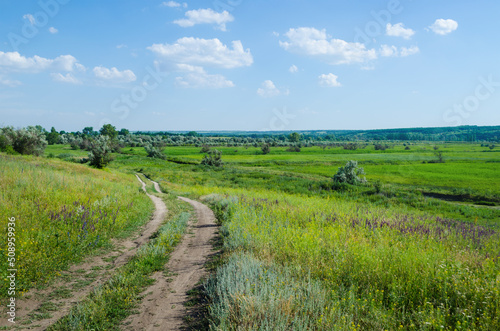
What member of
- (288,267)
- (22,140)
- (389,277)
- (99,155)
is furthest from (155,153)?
(389,277)

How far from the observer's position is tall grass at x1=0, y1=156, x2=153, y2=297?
738cm

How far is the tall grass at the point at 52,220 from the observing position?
738cm

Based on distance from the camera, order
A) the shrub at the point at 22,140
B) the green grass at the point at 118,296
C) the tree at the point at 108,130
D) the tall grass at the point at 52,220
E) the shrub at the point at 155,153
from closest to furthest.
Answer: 1. the green grass at the point at 118,296
2. the tall grass at the point at 52,220
3. the shrub at the point at 22,140
4. the shrub at the point at 155,153
5. the tree at the point at 108,130

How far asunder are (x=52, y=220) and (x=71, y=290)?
419 cm

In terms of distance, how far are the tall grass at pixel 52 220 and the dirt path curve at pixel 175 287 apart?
293 cm

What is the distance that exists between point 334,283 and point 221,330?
3025 millimetres

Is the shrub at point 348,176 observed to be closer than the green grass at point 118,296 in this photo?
No

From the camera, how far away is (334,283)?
20.3ft

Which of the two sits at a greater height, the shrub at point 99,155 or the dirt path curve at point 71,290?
the shrub at point 99,155

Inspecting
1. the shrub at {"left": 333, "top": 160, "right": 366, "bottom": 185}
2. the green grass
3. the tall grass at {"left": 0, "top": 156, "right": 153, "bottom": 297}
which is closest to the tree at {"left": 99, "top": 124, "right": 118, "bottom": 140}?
the shrub at {"left": 333, "top": 160, "right": 366, "bottom": 185}

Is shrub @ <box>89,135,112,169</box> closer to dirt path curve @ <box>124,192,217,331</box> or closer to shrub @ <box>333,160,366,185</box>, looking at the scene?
shrub @ <box>333,160,366,185</box>

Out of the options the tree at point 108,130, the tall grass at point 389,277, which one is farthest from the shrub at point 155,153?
the tree at point 108,130

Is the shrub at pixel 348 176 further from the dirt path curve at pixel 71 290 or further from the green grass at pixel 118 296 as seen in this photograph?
the green grass at pixel 118 296

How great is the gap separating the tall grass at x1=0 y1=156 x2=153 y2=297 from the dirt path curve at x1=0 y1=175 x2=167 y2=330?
402mm
